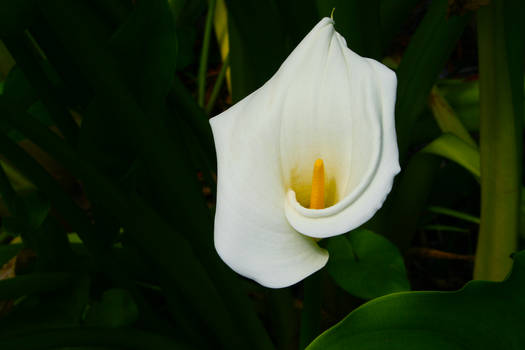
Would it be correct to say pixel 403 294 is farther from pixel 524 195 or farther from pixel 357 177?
pixel 524 195

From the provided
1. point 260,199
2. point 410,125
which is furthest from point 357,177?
point 410,125

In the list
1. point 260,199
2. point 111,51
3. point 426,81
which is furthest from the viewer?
point 426,81

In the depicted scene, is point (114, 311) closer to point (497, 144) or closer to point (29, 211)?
point (29, 211)

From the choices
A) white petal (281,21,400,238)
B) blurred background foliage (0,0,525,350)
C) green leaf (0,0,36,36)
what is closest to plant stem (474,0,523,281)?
blurred background foliage (0,0,525,350)

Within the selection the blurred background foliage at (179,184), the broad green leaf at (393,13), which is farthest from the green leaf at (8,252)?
the broad green leaf at (393,13)

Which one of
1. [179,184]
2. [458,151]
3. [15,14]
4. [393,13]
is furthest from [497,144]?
[15,14]

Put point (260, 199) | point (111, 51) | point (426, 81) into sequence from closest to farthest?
point (260, 199), point (111, 51), point (426, 81)

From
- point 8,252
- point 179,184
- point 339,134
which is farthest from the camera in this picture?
point 8,252
